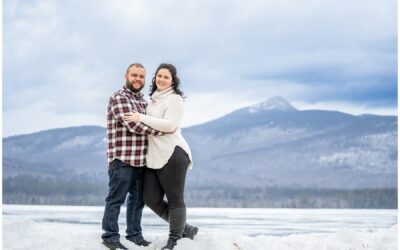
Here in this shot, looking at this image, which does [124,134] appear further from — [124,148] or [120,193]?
[120,193]

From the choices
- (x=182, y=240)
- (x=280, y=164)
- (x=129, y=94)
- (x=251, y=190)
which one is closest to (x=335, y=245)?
(x=182, y=240)

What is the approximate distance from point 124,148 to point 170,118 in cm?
41

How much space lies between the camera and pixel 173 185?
201 inches

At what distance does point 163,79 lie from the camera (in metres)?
5.16

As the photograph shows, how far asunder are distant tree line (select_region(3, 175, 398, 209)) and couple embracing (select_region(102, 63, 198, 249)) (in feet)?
379

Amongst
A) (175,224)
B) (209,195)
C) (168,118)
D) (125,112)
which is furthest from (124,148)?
(209,195)

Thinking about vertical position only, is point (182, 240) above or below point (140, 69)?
below

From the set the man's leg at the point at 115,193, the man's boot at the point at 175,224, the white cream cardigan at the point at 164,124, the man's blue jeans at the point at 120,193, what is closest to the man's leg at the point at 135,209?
the man's blue jeans at the point at 120,193

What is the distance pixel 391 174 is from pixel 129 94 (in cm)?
19689

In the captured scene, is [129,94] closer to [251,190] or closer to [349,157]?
[251,190]

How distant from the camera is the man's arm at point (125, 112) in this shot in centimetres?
495

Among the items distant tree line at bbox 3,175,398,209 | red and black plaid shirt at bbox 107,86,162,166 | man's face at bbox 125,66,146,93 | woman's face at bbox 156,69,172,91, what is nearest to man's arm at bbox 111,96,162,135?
red and black plaid shirt at bbox 107,86,162,166

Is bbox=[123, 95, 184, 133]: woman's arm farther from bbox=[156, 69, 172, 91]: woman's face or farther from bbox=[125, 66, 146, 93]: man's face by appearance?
bbox=[125, 66, 146, 93]: man's face

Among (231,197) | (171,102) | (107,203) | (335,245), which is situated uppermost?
(171,102)
